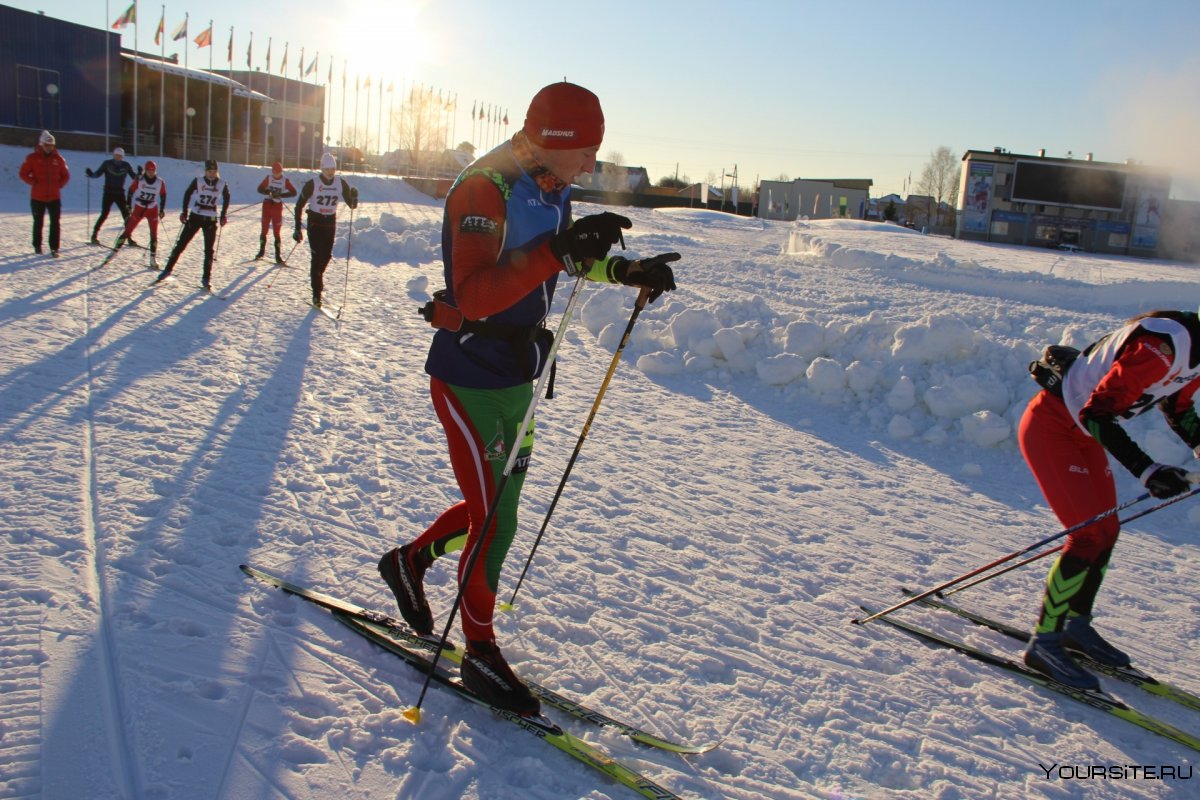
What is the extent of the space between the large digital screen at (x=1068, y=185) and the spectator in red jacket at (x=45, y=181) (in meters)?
40.4

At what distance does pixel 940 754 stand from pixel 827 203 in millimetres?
60014

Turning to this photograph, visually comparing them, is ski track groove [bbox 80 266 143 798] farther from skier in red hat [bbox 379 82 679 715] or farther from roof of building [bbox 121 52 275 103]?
roof of building [bbox 121 52 275 103]

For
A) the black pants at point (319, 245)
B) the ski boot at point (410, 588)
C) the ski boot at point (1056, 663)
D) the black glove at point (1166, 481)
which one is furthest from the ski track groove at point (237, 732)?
the black pants at point (319, 245)

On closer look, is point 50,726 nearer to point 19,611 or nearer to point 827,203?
point 19,611

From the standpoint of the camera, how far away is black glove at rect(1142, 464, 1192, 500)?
3303 millimetres

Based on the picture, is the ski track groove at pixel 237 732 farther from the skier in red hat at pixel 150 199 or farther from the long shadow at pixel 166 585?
the skier in red hat at pixel 150 199

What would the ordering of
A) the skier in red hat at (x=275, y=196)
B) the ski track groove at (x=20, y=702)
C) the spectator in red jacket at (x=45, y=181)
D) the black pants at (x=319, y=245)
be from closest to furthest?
the ski track groove at (x=20, y=702), the black pants at (x=319, y=245), the spectator in red jacket at (x=45, y=181), the skier in red hat at (x=275, y=196)

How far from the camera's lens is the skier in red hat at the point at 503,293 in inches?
104

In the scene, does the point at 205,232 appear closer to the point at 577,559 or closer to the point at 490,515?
the point at 577,559

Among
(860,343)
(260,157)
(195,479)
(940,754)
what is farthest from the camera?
(260,157)

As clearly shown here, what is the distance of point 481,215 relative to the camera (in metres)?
2.64

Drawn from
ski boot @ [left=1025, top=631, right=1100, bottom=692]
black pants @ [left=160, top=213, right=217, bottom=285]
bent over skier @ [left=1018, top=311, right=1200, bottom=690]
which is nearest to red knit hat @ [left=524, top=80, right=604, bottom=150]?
bent over skier @ [left=1018, top=311, right=1200, bottom=690]

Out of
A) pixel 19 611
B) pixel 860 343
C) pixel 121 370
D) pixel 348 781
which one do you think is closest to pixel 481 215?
pixel 348 781

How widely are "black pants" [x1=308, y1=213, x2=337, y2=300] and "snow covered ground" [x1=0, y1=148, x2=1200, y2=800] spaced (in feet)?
4.64
